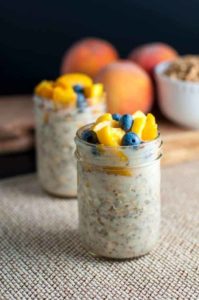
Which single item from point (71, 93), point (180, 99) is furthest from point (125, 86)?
point (71, 93)

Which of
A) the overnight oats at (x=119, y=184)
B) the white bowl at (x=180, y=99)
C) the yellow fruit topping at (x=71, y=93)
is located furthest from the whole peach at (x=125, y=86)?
the overnight oats at (x=119, y=184)

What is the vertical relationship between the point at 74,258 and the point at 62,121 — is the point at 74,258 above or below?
below

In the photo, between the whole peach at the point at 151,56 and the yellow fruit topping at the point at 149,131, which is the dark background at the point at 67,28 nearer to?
the whole peach at the point at 151,56

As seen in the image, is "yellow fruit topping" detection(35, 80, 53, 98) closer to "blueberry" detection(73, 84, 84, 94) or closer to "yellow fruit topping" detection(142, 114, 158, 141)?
"blueberry" detection(73, 84, 84, 94)

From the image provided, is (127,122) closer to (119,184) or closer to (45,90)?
(119,184)

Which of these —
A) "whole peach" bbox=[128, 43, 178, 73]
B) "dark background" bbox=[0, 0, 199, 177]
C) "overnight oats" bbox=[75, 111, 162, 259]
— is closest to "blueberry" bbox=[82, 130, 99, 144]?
"overnight oats" bbox=[75, 111, 162, 259]
